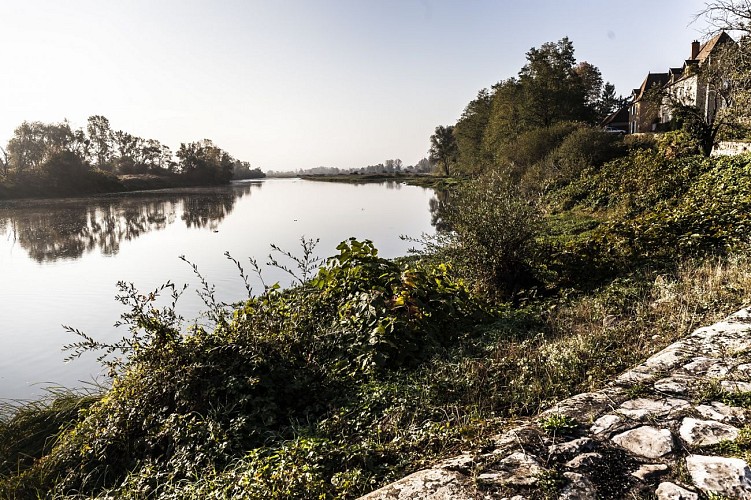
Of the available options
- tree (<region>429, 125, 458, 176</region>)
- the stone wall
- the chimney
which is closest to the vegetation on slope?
the stone wall

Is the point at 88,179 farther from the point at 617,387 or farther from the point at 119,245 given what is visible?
the point at 617,387

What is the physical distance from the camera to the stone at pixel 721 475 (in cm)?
210

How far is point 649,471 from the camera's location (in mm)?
2332

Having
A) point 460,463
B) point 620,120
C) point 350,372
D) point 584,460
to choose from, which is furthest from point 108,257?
point 620,120

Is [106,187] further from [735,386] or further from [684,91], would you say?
[735,386]

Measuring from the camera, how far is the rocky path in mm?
2248

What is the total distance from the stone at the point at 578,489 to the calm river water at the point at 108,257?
7.18 metres

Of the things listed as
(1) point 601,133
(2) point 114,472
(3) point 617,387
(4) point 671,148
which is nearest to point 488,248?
(3) point 617,387

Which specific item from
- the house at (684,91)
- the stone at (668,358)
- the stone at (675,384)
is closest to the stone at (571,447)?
the stone at (675,384)

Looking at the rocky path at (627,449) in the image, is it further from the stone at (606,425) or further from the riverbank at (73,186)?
the riverbank at (73,186)

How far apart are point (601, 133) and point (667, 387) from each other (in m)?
24.2

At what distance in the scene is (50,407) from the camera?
5508 mm

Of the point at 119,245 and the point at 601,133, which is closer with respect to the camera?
the point at 119,245

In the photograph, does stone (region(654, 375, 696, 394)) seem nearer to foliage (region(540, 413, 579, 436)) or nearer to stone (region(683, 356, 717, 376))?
stone (region(683, 356, 717, 376))
